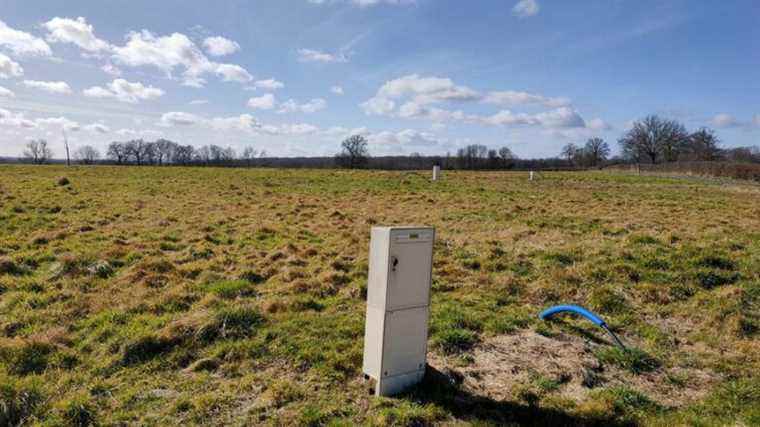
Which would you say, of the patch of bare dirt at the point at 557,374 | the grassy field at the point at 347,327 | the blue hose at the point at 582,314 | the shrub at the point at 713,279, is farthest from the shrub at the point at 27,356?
the shrub at the point at 713,279

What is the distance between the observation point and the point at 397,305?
13.9ft

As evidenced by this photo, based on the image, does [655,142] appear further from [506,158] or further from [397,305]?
[397,305]

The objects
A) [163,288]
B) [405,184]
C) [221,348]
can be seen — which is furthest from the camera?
[405,184]

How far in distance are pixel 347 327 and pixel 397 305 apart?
68.0 inches

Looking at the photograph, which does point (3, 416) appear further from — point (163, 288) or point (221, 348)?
point (163, 288)

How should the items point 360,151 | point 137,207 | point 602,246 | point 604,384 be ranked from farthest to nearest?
point 360,151 → point 137,207 → point 602,246 → point 604,384

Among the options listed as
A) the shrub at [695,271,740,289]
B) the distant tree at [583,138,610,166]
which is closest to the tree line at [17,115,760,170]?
the distant tree at [583,138,610,166]

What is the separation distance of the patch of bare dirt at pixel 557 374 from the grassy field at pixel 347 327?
21 millimetres

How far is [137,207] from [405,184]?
14.6 m

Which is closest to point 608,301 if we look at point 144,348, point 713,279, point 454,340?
point 713,279

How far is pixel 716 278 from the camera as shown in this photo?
769cm

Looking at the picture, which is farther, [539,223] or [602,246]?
[539,223]

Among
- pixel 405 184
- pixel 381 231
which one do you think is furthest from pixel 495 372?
pixel 405 184

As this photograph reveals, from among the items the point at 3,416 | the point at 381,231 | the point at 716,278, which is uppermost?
the point at 381,231
